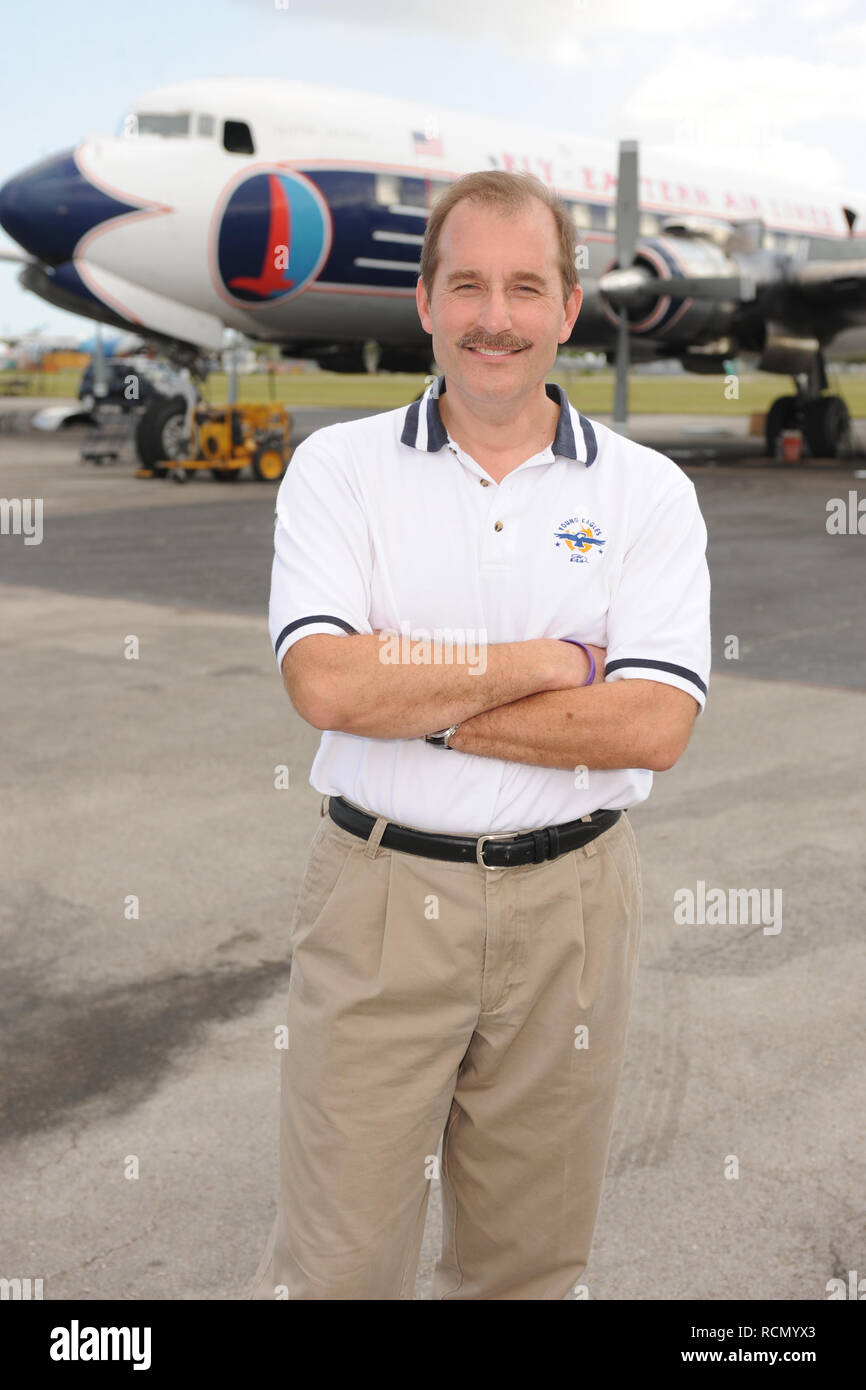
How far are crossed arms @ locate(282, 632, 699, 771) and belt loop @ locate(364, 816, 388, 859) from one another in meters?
0.17

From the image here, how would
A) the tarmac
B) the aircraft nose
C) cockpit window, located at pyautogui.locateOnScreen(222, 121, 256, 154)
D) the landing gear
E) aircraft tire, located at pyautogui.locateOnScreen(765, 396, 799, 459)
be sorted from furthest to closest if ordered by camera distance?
1. aircraft tire, located at pyautogui.locateOnScreen(765, 396, 799, 459)
2. the landing gear
3. cockpit window, located at pyautogui.locateOnScreen(222, 121, 256, 154)
4. the aircraft nose
5. the tarmac

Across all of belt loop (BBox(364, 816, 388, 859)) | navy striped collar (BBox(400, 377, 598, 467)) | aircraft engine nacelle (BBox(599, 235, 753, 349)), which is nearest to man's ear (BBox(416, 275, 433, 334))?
navy striped collar (BBox(400, 377, 598, 467))

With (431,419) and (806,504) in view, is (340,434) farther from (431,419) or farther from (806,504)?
(806,504)

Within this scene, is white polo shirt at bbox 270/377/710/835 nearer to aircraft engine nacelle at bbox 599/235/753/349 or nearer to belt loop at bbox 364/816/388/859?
belt loop at bbox 364/816/388/859

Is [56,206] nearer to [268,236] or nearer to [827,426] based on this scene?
[268,236]

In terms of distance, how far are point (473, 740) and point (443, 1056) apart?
0.62m

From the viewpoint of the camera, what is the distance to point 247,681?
896 centimetres

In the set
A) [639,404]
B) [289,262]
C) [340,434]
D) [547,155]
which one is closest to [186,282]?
[289,262]

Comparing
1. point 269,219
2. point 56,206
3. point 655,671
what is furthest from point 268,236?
point 655,671

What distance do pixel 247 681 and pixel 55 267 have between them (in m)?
12.6

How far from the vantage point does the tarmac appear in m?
3.41

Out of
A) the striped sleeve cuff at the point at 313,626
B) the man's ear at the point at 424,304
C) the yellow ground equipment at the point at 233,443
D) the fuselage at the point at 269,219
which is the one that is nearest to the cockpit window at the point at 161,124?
the fuselage at the point at 269,219

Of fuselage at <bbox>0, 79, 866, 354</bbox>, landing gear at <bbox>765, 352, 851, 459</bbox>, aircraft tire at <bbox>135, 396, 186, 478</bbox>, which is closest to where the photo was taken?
fuselage at <bbox>0, 79, 866, 354</bbox>

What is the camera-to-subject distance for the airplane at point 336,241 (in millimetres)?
18703
